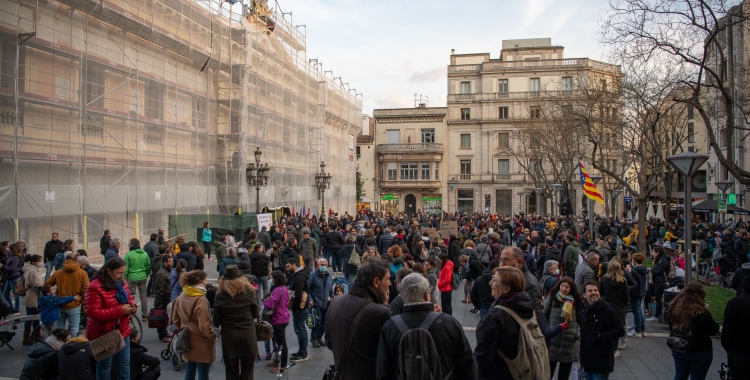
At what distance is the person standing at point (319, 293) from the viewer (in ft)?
27.7

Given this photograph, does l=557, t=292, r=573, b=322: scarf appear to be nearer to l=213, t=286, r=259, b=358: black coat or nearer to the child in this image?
l=213, t=286, r=259, b=358: black coat

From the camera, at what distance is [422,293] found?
3834mm

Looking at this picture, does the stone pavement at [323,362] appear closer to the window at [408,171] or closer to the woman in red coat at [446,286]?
the woman in red coat at [446,286]

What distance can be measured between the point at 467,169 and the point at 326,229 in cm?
3762

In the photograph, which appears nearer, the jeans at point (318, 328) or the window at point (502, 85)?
the jeans at point (318, 328)

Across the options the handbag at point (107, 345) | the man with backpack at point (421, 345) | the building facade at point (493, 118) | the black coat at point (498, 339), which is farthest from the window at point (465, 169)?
the man with backpack at point (421, 345)

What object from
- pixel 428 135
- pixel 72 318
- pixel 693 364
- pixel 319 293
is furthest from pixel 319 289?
pixel 428 135

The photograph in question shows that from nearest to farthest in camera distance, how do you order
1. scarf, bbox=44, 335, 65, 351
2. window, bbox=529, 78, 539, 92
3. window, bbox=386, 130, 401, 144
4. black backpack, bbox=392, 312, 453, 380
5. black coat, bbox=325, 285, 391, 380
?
black backpack, bbox=392, 312, 453, 380
black coat, bbox=325, 285, 391, 380
scarf, bbox=44, 335, 65, 351
window, bbox=529, 78, 539, 92
window, bbox=386, 130, 401, 144

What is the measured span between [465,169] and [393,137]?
8.65 m

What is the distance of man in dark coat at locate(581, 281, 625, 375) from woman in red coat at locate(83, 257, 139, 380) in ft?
16.9

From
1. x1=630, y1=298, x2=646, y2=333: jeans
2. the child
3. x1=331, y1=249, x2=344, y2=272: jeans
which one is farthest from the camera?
x1=331, y1=249, x2=344, y2=272: jeans

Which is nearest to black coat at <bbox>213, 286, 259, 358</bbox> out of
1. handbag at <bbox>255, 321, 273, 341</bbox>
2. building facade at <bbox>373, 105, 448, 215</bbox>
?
handbag at <bbox>255, 321, 273, 341</bbox>

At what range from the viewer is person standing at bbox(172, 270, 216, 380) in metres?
5.89

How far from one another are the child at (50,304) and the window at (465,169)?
161ft
